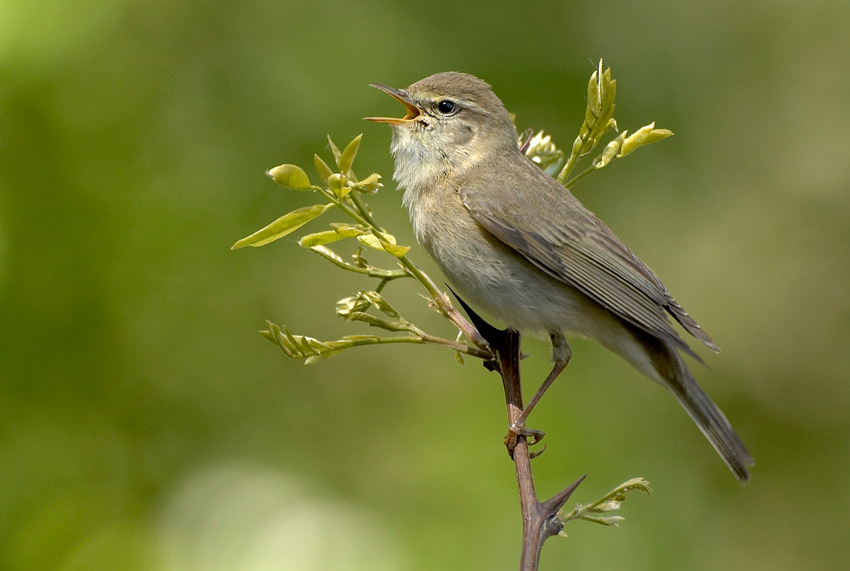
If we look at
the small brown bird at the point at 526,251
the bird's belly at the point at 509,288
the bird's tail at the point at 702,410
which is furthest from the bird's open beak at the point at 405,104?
the bird's tail at the point at 702,410

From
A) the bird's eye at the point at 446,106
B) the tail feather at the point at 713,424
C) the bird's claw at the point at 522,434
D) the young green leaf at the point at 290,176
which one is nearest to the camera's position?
the young green leaf at the point at 290,176

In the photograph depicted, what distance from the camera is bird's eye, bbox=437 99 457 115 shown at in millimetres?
3518

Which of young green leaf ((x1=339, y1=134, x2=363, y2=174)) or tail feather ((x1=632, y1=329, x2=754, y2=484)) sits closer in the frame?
young green leaf ((x1=339, y1=134, x2=363, y2=174))

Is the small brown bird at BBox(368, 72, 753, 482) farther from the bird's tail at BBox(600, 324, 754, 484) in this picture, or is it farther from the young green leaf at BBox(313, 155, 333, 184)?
the young green leaf at BBox(313, 155, 333, 184)

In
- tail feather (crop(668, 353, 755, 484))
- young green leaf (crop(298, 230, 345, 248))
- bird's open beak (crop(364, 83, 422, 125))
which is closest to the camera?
young green leaf (crop(298, 230, 345, 248))

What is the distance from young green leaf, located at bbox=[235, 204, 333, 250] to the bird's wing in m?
1.31

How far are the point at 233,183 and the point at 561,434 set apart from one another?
1.67m

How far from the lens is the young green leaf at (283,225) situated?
6.17 feet

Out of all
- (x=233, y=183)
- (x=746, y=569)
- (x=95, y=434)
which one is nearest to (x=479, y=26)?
(x=233, y=183)

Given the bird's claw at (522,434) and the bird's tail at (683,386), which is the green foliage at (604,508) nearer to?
the bird's claw at (522,434)

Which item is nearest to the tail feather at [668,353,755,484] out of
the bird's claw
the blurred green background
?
the blurred green background

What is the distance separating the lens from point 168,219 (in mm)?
3426

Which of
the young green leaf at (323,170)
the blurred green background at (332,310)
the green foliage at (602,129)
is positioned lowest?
the blurred green background at (332,310)

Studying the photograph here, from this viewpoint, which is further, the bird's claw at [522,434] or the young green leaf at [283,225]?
the bird's claw at [522,434]
